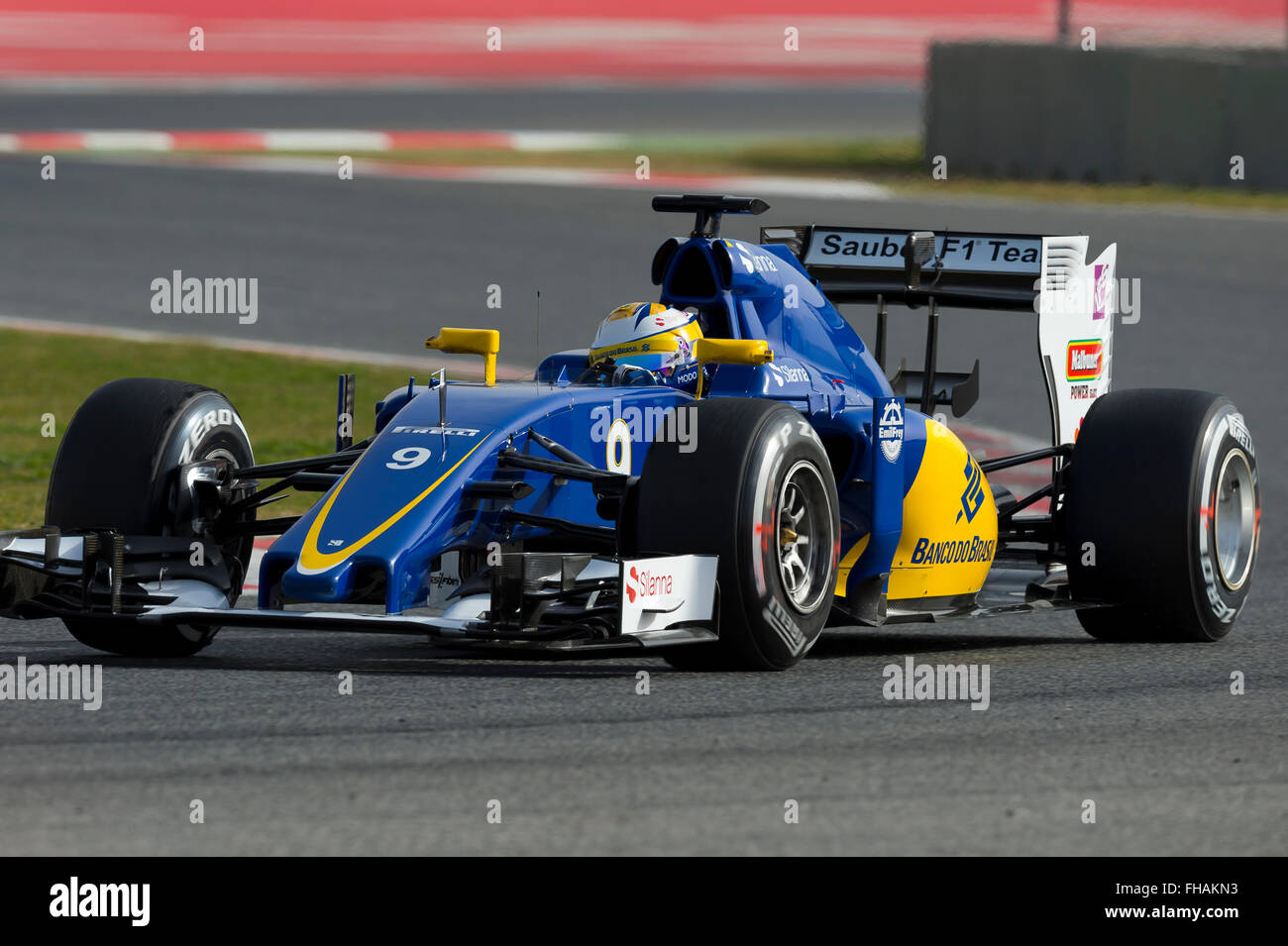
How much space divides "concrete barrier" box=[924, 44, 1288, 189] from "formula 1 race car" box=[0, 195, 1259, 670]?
17128mm

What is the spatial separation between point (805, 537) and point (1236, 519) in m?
2.25

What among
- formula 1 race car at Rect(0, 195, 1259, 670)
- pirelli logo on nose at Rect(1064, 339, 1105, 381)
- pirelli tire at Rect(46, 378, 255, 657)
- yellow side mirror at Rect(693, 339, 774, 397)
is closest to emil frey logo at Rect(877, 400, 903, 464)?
formula 1 race car at Rect(0, 195, 1259, 670)

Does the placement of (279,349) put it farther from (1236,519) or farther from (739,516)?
(739,516)

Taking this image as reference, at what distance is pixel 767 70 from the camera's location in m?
56.4

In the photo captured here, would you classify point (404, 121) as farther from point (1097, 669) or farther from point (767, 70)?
point (1097, 669)

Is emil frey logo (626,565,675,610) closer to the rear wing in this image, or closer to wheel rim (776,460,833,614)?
wheel rim (776,460,833,614)

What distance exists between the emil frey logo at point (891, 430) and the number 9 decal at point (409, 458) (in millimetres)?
1677

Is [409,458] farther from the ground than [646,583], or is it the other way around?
[409,458]

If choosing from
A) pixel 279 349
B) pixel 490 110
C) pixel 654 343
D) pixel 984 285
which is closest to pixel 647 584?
pixel 654 343

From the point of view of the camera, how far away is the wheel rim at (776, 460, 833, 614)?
25.5 feet

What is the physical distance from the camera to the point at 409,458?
25.2 feet

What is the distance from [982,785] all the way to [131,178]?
857 inches

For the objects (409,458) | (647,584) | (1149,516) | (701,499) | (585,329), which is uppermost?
(585,329)
